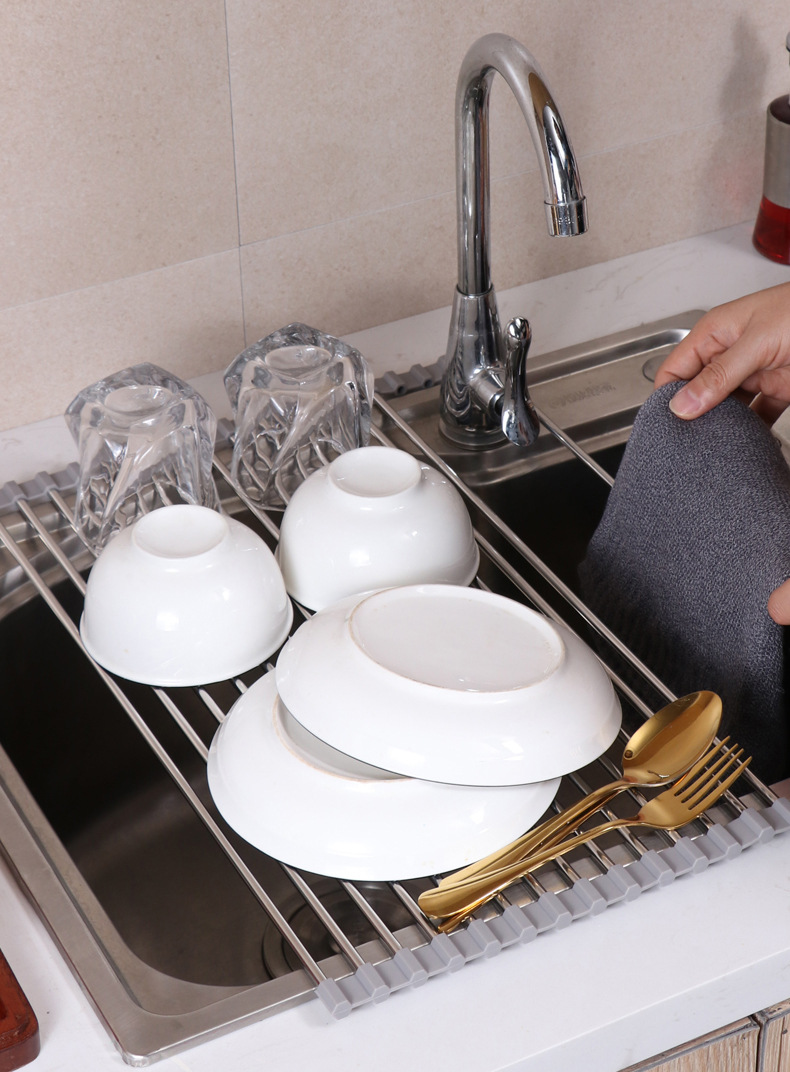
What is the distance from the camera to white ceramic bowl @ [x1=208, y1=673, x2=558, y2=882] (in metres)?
0.65

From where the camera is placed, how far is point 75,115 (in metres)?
0.96

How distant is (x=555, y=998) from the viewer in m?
0.63

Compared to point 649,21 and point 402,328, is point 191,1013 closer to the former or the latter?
point 402,328

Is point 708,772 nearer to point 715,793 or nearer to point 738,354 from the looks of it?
point 715,793

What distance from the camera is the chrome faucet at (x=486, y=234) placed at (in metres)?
0.82

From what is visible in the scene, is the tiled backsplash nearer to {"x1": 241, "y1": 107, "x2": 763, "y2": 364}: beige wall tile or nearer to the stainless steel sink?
{"x1": 241, "y1": 107, "x2": 763, "y2": 364}: beige wall tile

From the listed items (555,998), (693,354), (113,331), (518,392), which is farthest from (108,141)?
(555,998)

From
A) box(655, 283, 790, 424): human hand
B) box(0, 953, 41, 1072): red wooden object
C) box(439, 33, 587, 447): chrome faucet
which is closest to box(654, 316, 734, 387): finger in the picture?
box(655, 283, 790, 424): human hand

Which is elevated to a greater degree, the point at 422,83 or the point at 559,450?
the point at 422,83

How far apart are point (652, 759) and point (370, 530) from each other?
0.74 feet

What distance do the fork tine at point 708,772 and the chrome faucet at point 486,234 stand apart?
12.9 inches

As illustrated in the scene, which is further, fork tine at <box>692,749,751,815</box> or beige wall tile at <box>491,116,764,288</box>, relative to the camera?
beige wall tile at <box>491,116,764,288</box>

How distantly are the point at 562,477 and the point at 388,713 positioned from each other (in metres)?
0.48

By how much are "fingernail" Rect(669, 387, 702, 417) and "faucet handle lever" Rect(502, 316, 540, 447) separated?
12 cm
